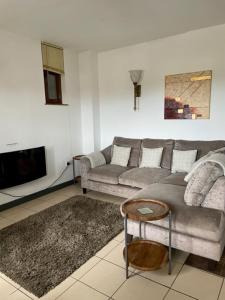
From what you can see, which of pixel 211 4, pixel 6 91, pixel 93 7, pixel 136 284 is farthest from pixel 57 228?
pixel 211 4

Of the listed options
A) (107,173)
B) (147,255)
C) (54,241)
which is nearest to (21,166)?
(107,173)

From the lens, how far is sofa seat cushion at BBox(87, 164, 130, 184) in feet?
11.3

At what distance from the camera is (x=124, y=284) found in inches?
72.3

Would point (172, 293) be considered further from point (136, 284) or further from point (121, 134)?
point (121, 134)

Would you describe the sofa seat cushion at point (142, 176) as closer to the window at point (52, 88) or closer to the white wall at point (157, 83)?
the white wall at point (157, 83)

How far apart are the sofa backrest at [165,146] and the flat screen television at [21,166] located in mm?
1771

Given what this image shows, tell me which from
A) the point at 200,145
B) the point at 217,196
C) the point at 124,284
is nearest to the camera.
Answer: the point at 124,284

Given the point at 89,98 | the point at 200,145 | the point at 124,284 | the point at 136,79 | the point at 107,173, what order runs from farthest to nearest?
the point at 89,98, the point at 136,79, the point at 107,173, the point at 200,145, the point at 124,284

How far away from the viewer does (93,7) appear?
258 centimetres

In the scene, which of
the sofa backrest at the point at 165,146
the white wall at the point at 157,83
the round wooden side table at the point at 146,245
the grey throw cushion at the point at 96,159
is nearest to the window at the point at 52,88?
the white wall at the point at 157,83

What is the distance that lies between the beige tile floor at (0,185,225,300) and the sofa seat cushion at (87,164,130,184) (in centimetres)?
139

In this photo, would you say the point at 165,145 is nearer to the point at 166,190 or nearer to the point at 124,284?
the point at 166,190

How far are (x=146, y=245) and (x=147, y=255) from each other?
0.43 ft

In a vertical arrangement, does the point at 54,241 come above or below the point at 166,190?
below
